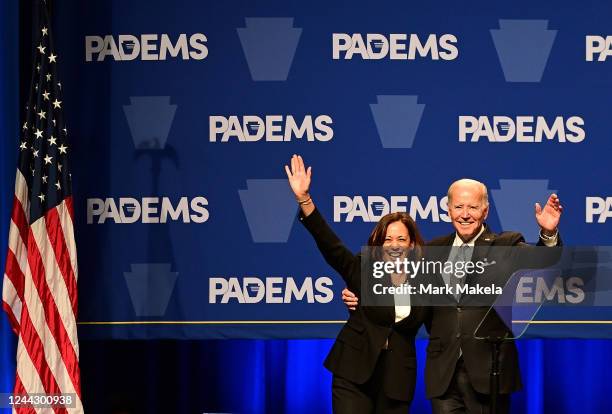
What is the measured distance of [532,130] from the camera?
574 centimetres

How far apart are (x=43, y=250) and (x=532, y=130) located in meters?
3.07

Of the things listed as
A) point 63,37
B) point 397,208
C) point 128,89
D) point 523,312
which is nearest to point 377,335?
point 523,312

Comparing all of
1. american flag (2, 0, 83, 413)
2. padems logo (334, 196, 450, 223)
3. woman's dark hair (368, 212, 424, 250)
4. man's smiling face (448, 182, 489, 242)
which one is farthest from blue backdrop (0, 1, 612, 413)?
man's smiling face (448, 182, 489, 242)

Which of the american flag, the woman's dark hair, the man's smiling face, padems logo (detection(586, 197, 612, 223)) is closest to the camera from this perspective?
the man's smiling face

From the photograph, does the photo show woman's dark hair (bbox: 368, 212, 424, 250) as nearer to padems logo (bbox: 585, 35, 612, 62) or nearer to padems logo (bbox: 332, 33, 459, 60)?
padems logo (bbox: 332, 33, 459, 60)

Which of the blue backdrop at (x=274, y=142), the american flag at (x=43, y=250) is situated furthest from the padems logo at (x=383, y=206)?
the american flag at (x=43, y=250)

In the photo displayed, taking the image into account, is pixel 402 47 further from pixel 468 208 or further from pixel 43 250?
pixel 43 250

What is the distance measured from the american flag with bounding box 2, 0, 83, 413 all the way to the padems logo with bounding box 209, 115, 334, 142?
97 cm

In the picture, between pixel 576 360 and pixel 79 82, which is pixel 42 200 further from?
pixel 576 360

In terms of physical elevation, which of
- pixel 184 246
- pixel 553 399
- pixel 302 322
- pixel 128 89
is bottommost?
pixel 553 399

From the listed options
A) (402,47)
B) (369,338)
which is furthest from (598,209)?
(369,338)

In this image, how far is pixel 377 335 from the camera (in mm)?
4270

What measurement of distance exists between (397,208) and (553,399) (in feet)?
5.87

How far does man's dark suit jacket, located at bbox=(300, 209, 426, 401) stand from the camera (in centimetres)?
425
